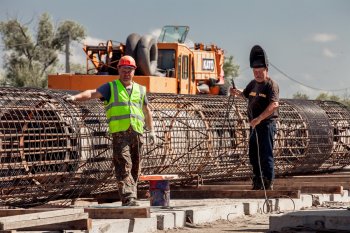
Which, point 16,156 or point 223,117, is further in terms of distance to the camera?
point 223,117

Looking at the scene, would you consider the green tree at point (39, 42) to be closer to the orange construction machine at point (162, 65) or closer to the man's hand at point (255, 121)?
the orange construction machine at point (162, 65)

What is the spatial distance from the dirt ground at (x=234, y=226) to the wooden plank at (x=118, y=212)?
0.40 metres

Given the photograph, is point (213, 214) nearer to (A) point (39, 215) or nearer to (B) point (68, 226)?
(B) point (68, 226)

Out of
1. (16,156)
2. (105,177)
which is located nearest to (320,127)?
(105,177)

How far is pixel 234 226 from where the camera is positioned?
50.0 ft

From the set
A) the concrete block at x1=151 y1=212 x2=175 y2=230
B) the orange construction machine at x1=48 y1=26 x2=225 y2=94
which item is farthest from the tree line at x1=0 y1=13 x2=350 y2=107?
the concrete block at x1=151 y1=212 x2=175 y2=230

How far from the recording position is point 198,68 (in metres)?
35.4

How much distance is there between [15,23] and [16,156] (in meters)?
52.9

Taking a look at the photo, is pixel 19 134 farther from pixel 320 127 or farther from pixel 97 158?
pixel 320 127

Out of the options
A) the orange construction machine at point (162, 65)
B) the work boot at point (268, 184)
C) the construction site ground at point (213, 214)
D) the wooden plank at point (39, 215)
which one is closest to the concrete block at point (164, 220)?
the construction site ground at point (213, 214)

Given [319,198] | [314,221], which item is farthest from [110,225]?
[319,198]

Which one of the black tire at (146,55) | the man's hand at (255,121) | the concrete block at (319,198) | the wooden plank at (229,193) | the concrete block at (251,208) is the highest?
the black tire at (146,55)

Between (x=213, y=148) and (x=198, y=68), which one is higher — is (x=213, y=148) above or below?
below

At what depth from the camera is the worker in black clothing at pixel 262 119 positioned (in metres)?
17.9
